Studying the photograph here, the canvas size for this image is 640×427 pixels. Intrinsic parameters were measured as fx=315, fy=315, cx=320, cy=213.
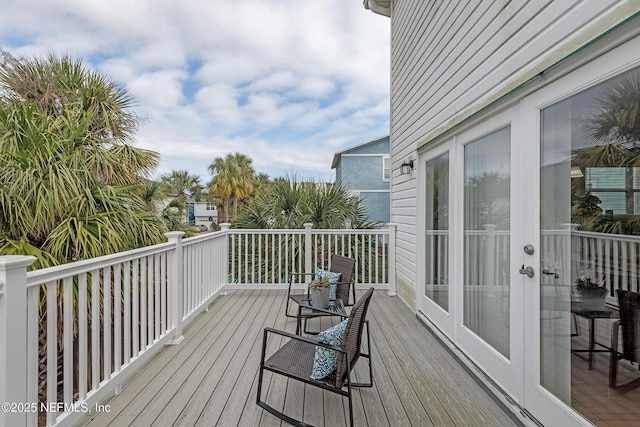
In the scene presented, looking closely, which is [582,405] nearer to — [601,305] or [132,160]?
[601,305]

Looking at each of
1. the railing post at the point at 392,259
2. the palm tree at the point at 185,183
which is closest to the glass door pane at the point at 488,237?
the railing post at the point at 392,259

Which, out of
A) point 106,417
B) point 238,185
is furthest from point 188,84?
point 106,417

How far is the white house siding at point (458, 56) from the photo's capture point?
68.5 inches

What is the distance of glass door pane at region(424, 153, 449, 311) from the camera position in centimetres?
344

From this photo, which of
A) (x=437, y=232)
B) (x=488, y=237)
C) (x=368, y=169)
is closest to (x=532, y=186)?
(x=488, y=237)

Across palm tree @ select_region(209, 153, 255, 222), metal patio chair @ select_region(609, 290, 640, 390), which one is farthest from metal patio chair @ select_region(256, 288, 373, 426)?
palm tree @ select_region(209, 153, 255, 222)

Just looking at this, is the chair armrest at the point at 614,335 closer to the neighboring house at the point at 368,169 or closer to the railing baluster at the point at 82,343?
the railing baluster at the point at 82,343

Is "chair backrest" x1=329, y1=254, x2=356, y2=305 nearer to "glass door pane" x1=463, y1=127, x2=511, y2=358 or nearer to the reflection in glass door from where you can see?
"glass door pane" x1=463, y1=127, x2=511, y2=358

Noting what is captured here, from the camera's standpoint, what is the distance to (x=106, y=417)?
2068mm

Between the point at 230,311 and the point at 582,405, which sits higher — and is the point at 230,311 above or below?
below

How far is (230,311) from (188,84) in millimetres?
11709

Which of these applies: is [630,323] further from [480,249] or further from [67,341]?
[67,341]

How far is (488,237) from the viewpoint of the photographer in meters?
2.63

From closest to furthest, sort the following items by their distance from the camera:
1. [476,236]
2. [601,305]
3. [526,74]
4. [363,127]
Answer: [601,305], [526,74], [476,236], [363,127]
